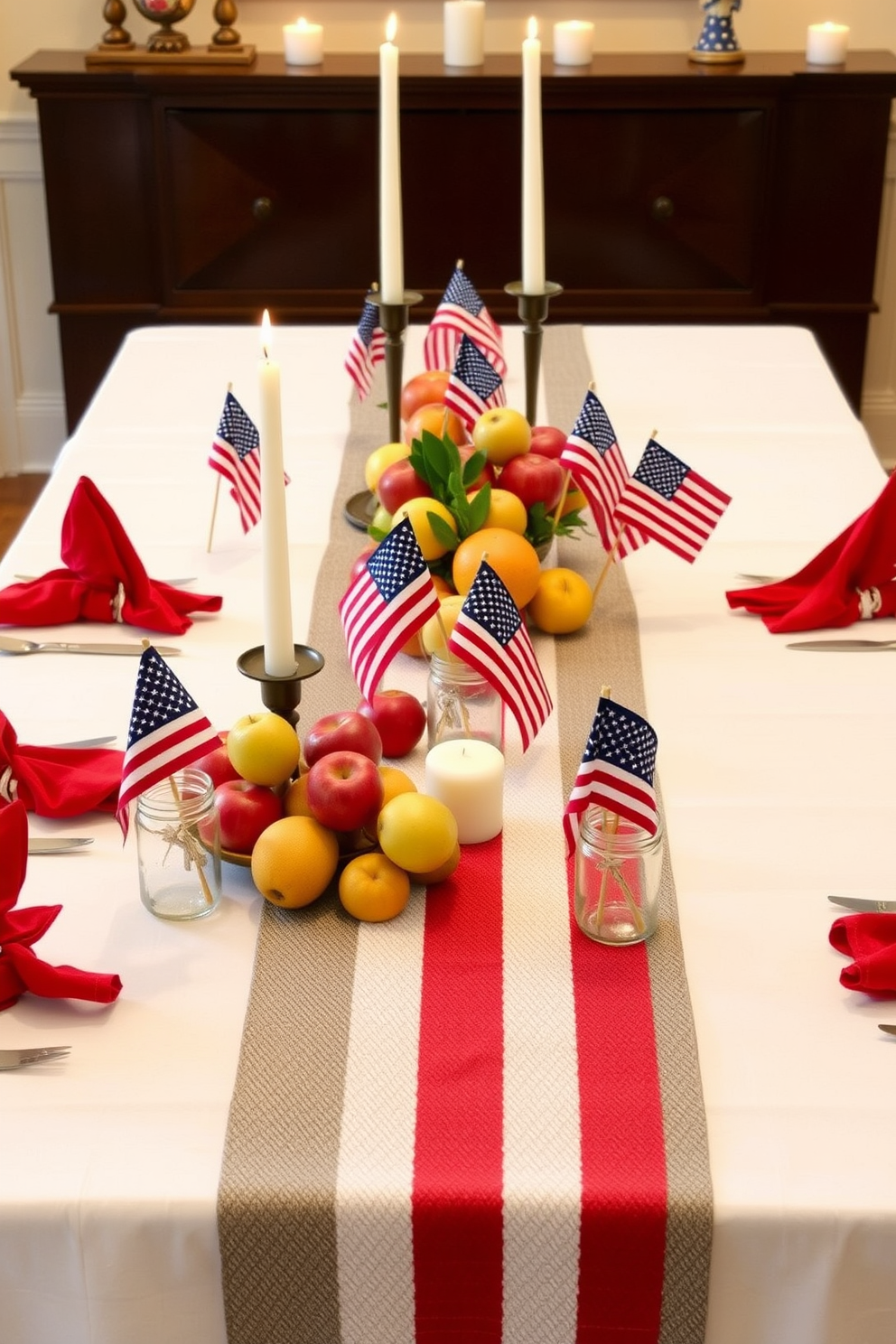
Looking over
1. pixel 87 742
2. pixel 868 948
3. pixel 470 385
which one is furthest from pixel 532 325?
pixel 868 948

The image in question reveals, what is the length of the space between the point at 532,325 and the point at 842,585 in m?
0.50

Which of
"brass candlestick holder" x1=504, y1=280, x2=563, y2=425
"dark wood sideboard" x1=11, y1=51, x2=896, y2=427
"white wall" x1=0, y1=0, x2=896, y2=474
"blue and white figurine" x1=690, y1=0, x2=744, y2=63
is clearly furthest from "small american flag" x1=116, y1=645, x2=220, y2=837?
"white wall" x1=0, y1=0, x2=896, y2=474

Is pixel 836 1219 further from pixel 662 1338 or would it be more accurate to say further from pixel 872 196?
pixel 872 196

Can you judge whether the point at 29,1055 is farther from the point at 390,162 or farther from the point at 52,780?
the point at 390,162

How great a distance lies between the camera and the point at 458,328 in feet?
6.88

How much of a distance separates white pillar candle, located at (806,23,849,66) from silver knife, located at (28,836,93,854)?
2.80 metres

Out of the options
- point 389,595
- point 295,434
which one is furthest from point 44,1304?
point 295,434

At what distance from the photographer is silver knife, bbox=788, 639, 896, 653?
5.16ft

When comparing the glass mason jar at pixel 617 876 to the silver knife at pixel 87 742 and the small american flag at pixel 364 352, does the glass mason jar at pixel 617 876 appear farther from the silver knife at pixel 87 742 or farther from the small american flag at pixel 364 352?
the small american flag at pixel 364 352

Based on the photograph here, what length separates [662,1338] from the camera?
3.13 feet

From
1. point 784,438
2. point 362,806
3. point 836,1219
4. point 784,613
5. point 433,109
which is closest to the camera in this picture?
point 836,1219

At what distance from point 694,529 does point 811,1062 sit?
0.77 meters

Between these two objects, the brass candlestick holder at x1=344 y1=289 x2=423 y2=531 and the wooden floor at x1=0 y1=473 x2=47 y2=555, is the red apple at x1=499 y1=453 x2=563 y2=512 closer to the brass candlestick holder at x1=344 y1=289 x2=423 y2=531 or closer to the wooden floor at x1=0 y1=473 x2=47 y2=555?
the brass candlestick holder at x1=344 y1=289 x2=423 y2=531

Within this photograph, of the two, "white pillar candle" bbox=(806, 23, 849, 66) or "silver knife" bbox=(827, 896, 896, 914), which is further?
"white pillar candle" bbox=(806, 23, 849, 66)
